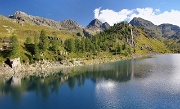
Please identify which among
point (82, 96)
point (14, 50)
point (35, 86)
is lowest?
point (82, 96)

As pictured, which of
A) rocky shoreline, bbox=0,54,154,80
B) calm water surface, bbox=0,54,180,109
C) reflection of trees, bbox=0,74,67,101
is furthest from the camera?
rocky shoreline, bbox=0,54,154,80

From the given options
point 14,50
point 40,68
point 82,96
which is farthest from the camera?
point 40,68

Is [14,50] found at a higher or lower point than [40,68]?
higher

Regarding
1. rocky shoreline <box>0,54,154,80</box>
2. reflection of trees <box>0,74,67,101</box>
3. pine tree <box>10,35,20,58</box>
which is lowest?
reflection of trees <box>0,74,67,101</box>

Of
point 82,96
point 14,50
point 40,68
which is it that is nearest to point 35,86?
point 82,96

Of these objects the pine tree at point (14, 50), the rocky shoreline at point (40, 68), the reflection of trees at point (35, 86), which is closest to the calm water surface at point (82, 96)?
the reflection of trees at point (35, 86)

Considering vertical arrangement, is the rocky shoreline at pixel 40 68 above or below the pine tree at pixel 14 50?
below

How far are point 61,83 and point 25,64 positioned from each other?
53.4 meters

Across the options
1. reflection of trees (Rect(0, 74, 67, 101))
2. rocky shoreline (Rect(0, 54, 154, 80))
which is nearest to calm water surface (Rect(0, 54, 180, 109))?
reflection of trees (Rect(0, 74, 67, 101))

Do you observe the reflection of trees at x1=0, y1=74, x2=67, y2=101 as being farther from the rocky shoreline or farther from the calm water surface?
the rocky shoreline

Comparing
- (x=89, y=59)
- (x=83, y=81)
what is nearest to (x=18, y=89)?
(x=83, y=81)

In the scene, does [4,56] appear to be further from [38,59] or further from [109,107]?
[109,107]

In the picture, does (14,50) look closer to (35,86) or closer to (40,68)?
(40,68)

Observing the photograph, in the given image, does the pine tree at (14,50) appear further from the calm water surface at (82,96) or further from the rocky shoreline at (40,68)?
the calm water surface at (82,96)
